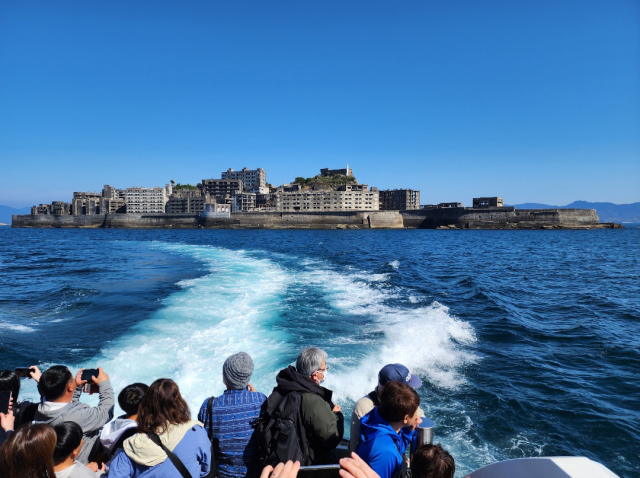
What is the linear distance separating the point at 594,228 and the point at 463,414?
10513 cm

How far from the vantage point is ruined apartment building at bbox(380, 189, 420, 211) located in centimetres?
12619

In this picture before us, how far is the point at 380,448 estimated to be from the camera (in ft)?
7.82

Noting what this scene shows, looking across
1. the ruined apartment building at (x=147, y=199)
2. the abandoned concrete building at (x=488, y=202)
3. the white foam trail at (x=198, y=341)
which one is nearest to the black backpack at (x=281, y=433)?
the white foam trail at (x=198, y=341)

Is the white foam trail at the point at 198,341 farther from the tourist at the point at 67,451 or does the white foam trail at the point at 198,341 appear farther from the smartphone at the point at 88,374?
the tourist at the point at 67,451

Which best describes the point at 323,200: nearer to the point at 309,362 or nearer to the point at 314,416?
the point at 309,362

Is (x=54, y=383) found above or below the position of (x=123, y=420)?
above

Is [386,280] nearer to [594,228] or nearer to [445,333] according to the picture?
[445,333]

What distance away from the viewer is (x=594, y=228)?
8862cm

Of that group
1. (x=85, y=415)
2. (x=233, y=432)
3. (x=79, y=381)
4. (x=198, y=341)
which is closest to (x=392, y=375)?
(x=233, y=432)

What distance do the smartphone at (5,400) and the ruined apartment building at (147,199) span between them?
12546 centimetres

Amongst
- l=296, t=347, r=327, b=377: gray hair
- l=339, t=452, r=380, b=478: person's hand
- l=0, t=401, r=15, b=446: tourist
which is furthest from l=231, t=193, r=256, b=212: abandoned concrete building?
l=339, t=452, r=380, b=478: person's hand

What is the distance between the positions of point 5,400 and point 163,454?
163 centimetres

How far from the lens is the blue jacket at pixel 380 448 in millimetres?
2371

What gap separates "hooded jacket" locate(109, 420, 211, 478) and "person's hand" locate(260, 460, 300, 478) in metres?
0.53
